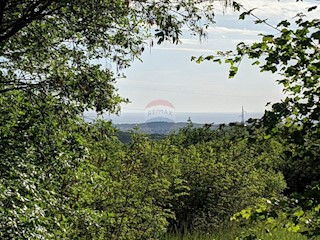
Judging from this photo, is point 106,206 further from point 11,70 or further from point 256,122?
point 256,122

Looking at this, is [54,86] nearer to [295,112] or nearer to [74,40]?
[74,40]

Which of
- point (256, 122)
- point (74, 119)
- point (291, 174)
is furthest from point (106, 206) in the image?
point (291, 174)

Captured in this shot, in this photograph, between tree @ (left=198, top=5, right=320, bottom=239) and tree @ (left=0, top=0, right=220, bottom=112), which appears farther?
tree @ (left=0, top=0, right=220, bottom=112)

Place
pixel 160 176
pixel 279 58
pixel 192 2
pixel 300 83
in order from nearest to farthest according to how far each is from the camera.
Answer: pixel 279 58
pixel 300 83
pixel 192 2
pixel 160 176

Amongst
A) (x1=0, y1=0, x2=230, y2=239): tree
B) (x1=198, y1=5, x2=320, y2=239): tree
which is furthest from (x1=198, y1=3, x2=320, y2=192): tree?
(x1=0, y1=0, x2=230, y2=239): tree

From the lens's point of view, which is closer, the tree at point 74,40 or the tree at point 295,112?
the tree at point 295,112

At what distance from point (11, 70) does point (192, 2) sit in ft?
8.05

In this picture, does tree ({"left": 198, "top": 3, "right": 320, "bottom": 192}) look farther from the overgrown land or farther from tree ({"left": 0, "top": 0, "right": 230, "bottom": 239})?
tree ({"left": 0, "top": 0, "right": 230, "bottom": 239})

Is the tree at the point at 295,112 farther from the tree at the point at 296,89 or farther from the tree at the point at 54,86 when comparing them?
the tree at the point at 54,86

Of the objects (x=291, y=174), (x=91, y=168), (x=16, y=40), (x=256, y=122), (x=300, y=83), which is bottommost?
(x=291, y=174)

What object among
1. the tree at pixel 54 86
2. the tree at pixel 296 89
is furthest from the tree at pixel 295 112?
the tree at pixel 54 86

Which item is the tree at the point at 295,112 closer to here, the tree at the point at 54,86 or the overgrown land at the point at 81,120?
the overgrown land at the point at 81,120

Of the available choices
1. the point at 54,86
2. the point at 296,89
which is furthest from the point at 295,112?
the point at 54,86

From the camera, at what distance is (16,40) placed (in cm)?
593
